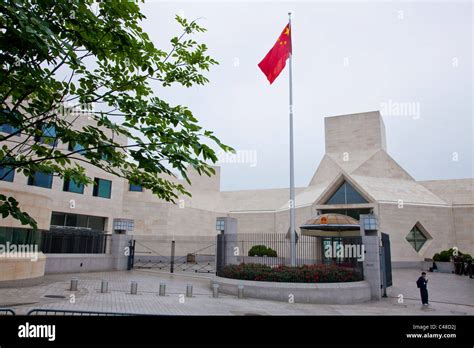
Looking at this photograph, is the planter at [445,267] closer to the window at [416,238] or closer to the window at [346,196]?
the window at [416,238]

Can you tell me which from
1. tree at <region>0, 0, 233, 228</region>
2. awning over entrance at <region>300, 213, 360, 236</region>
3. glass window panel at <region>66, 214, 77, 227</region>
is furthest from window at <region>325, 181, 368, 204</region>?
tree at <region>0, 0, 233, 228</region>

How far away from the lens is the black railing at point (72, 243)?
24.0 meters

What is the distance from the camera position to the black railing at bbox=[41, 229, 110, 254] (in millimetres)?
23984

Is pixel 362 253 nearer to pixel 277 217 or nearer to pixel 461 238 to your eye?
pixel 461 238

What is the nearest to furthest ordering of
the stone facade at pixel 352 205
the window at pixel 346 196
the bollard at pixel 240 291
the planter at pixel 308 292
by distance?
the planter at pixel 308 292 → the bollard at pixel 240 291 → the stone facade at pixel 352 205 → the window at pixel 346 196

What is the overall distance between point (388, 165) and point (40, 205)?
35319 millimetres

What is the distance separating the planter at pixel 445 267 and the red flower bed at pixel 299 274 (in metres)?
18.3

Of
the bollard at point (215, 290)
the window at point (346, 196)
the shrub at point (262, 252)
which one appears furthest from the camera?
the window at point (346, 196)

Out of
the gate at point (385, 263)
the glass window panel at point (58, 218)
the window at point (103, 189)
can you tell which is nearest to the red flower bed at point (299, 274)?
the gate at point (385, 263)

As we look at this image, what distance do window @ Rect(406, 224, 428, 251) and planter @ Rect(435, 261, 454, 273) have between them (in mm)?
3722

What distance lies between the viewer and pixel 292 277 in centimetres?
1573

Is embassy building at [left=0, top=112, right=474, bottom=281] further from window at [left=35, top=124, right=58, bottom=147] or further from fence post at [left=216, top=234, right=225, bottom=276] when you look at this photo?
window at [left=35, top=124, right=58, bottom=147]

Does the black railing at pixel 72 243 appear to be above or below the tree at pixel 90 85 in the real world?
below
